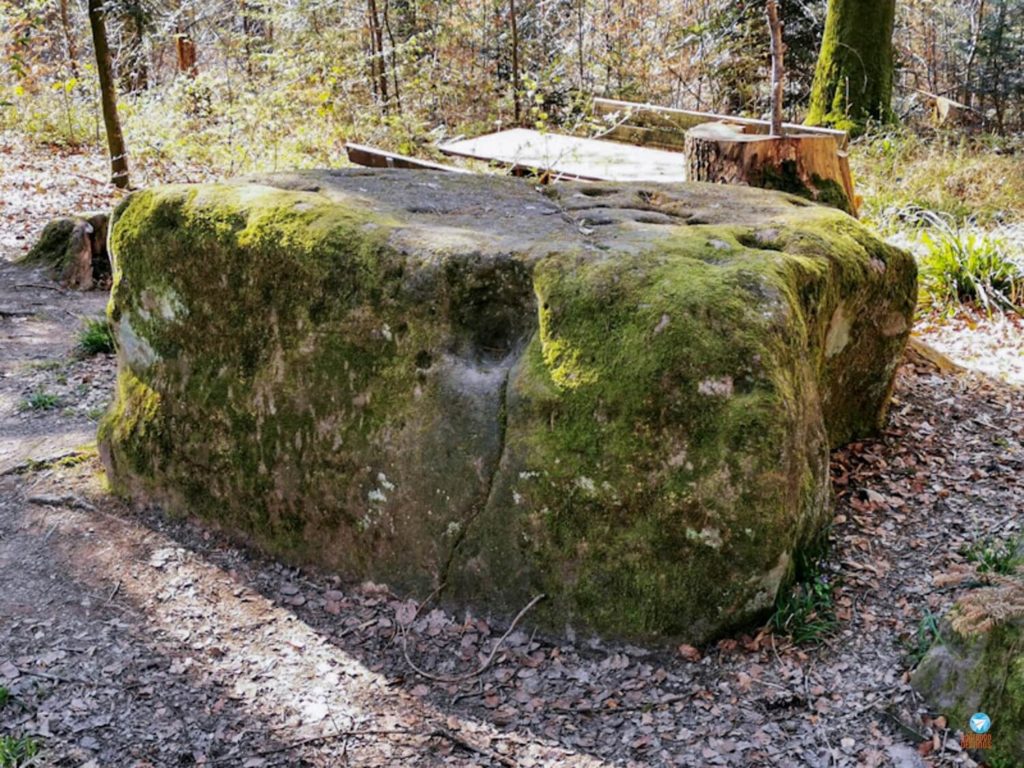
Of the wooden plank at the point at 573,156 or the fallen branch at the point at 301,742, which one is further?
the wooden plank at the point at 573,156

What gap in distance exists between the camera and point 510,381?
3562 mm

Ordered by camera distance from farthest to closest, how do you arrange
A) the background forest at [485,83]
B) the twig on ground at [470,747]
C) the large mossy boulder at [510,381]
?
1. the background forest at [485,83]
2. the large mossy boulder at [510,381]
3. the twig on ground at [470,747]

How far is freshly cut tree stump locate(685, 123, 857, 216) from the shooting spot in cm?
615

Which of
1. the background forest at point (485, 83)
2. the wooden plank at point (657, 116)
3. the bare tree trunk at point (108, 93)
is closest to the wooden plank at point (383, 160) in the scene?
the background forest at point (485, 83)

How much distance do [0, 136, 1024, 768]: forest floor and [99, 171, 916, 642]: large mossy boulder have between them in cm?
17

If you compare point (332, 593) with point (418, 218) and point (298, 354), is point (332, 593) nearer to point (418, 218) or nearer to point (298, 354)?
point (298, 354)

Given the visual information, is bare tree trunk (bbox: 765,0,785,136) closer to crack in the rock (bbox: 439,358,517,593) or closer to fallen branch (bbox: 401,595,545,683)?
crack in the rock (bbox: 439,358,517,593)

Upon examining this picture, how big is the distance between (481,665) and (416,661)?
263mm

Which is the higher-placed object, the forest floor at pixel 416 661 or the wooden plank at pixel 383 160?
the wooden plank at pixel 383 160

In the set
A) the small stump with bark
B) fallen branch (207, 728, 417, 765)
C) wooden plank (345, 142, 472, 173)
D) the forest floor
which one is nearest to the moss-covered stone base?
the forest floor

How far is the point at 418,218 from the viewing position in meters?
4.21

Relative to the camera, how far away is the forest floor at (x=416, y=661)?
3.00 m

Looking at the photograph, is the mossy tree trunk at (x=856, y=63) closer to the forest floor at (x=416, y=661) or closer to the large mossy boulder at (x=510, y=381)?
the large mossy boulder at (x=510, y=381)

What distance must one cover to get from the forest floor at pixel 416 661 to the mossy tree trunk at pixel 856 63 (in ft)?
24.9
